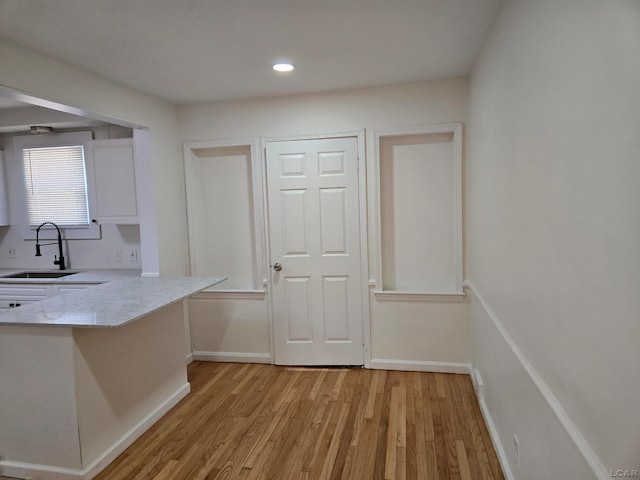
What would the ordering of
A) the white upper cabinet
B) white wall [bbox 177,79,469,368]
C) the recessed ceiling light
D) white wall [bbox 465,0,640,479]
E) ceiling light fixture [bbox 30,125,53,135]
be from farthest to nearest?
the white upper cabinet, ceiling light fixture [bbox 30,125,53,135], white wall [bbox 177,79,469,368], the recessed ceiling light, white wall [bbox 465,0,640,479]

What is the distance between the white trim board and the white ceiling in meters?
1.64

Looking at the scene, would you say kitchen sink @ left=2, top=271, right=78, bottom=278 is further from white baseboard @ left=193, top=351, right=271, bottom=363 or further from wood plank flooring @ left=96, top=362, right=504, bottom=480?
wood plank flooring @ left=96, top=362, right=504, bottom=480

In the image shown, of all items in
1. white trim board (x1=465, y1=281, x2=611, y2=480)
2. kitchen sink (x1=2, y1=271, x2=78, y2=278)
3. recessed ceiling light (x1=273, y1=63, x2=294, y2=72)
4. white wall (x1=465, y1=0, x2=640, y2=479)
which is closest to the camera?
white wall (x1=465, y1=0, x2=640, y2=479)

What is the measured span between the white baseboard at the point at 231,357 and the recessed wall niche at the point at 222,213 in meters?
0.62

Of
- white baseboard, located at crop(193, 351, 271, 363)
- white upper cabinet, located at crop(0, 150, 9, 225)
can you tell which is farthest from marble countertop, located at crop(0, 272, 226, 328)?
white upper cabinet, located at crop(0, 150, 9, 225)

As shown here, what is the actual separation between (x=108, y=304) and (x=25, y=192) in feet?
8.47

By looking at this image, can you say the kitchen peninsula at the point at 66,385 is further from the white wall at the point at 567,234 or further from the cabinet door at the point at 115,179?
the white wall at the point at 567,234

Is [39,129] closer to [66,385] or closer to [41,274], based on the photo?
[41,274]

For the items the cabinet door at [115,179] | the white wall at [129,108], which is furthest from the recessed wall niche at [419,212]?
the cabinet door at [115,179]

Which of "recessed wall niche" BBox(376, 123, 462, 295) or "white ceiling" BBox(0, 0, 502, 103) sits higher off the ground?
"white ceiling" BBox(0, 0, 502, 103)

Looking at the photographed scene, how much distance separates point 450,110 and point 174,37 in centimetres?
213

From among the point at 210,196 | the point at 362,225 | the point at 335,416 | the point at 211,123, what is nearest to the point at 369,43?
the point at 362,225

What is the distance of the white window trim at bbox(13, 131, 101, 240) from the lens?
4055 mm

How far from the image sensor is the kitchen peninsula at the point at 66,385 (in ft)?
7.31
